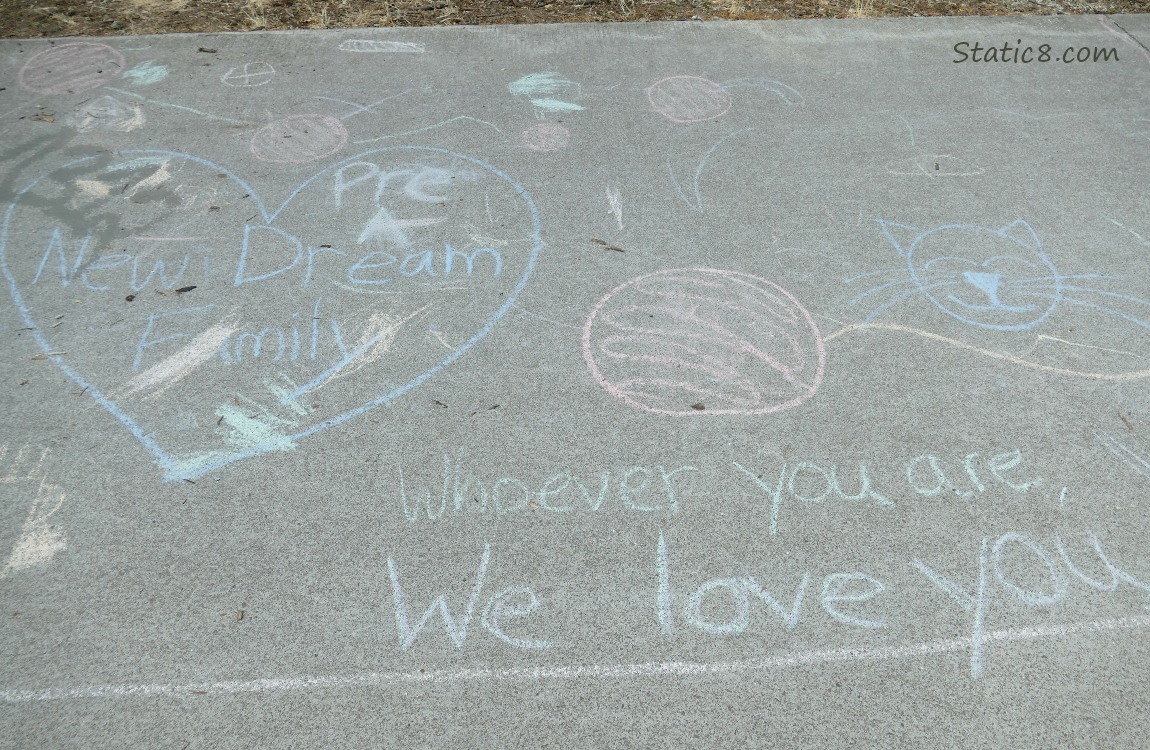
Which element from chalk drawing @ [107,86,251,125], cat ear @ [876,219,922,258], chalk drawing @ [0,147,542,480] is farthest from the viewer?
chalk drawing @ [107,86,251,125]

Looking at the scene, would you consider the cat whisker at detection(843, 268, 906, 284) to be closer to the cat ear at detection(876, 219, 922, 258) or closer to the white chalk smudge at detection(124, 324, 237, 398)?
the cat ear at detection(876, 219, 922, 258)

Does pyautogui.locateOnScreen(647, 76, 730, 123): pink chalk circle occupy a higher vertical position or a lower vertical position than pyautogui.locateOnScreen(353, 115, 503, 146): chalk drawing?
higher

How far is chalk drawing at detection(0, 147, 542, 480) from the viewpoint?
3115mm

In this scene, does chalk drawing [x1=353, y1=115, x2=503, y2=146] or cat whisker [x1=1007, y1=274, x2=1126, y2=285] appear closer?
cat whisker [x1=1007, y1=274, x2=1126, y2=285]

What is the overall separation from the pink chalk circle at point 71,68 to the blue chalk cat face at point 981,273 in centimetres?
506

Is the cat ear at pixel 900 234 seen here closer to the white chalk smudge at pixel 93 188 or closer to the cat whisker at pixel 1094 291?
the cat whisker at pixel 1094 291

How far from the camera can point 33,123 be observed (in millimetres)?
4484

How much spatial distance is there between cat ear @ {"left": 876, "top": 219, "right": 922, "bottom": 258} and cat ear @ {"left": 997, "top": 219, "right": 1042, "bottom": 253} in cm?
45

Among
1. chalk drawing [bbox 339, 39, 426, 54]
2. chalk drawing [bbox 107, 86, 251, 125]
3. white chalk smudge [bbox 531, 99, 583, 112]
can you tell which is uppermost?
chalk drawing [bbox 339, 39, 426, 54]

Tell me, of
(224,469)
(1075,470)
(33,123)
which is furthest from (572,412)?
(33,123)

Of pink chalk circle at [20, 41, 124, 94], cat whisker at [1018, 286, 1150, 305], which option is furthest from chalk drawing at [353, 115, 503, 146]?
cat whisker at [1018, 286, 1150, 305]

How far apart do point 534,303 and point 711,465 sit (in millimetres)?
1200

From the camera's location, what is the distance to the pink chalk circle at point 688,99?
4.70 metres

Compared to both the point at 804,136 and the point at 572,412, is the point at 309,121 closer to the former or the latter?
the point at 572,412
